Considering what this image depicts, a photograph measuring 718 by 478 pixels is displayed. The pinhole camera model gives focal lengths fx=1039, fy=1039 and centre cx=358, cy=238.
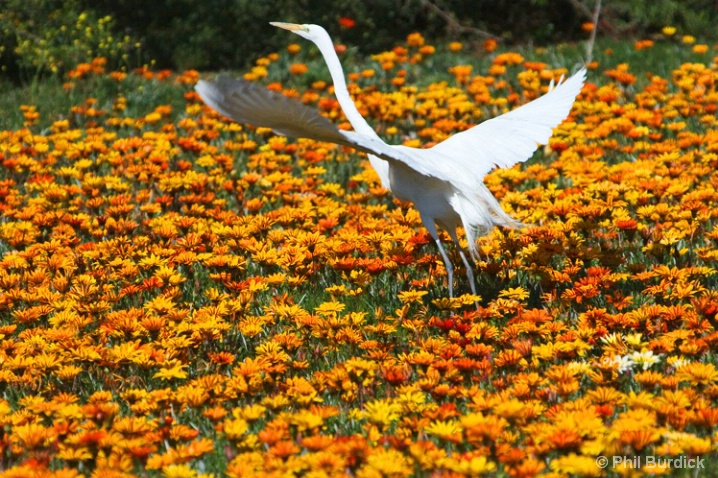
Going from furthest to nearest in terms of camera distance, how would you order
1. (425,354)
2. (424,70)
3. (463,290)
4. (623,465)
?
1. (424,70)
2. (463,290)
3. (425,354)
4. (623,465)

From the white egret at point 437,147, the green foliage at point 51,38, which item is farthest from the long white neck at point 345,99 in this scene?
the green foliage at point 51,38

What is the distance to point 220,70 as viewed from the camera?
10.3 m

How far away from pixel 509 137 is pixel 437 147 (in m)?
0.35

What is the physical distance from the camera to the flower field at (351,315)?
2615mm

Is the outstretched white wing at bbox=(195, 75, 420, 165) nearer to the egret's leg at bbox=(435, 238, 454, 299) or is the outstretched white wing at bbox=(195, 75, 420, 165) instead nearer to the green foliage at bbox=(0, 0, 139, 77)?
the egret's leg at bbox=(435, 238, 454, 299)

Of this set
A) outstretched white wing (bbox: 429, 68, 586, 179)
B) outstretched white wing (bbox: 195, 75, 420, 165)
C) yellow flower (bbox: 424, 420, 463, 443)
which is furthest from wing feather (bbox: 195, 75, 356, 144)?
yellow flower (bbox: 424, 420, 463, 443)

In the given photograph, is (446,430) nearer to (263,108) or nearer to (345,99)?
(263,108)

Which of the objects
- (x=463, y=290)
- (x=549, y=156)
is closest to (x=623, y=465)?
(x=463, y=290)

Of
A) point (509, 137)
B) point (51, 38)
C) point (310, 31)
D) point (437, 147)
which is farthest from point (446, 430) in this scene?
point (51, 38)

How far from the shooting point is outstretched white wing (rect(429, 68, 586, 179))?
4520 mm

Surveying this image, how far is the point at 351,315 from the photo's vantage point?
3.54 metres

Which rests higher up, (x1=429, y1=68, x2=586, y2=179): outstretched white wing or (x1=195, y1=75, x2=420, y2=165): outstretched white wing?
(x1=195, y1=75, x2=420, y2=165): outstretched white wing

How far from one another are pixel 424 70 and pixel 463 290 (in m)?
4.72

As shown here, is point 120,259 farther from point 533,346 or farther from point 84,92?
point 84,92
